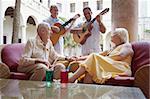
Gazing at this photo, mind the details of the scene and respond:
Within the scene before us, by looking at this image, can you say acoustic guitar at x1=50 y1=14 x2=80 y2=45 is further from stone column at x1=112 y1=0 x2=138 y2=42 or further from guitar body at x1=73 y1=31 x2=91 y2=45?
stone column at x1=112 y1=0 x2=138 y2=42

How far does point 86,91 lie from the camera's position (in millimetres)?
2557

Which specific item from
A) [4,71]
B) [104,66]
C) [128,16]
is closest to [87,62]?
[104,66]

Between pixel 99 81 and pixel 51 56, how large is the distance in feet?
2.81

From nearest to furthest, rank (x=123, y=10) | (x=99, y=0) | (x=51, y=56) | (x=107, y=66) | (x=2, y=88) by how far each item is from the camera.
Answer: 1. (x=2, y=88)
2. (x=107, y=66)
3. (x=51, y=56)
4. (x=123, y=10)
5. (x=99, y=0)

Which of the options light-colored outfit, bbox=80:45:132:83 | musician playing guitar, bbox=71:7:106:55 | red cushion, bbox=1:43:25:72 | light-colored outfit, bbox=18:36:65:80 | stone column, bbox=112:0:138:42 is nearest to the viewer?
light-colored outfit, bbox=80:45:132:83

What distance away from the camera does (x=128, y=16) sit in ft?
15.1

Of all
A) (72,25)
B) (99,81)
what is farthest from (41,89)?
(72,25)

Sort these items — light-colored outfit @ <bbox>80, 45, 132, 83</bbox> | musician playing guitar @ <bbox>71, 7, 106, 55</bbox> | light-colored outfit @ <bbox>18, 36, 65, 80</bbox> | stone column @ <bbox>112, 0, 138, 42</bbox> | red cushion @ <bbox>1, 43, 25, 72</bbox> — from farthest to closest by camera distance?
stone column @ <bbox>112, 0, 138, 42</bbox> < musician playing guitar @ <bbox>71, 7, 106, 55</bbox> < red cushion @ <bbox>1, 43, 25, 72</bbox> < light-colored outfit @ <bbox>18, 36, 65, 80</bbox> < light-colored outfit @ <bbox>80, 45, 132, 83</bbox>

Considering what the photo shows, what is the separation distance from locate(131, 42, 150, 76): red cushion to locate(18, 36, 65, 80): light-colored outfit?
0.90 metres

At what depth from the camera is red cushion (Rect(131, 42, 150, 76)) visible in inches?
135

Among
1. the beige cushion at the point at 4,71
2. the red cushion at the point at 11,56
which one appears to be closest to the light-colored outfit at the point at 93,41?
the red cushion at the point at 11,56

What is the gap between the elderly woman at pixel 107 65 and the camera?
341 centimetres

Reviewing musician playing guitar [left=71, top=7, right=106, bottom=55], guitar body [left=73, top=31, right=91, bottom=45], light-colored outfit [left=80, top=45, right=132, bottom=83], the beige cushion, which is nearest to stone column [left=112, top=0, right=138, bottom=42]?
musician playing guitar [left=71, top=7, right=106, bottom=55]

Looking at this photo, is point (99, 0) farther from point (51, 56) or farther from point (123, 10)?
point (51, 56)
